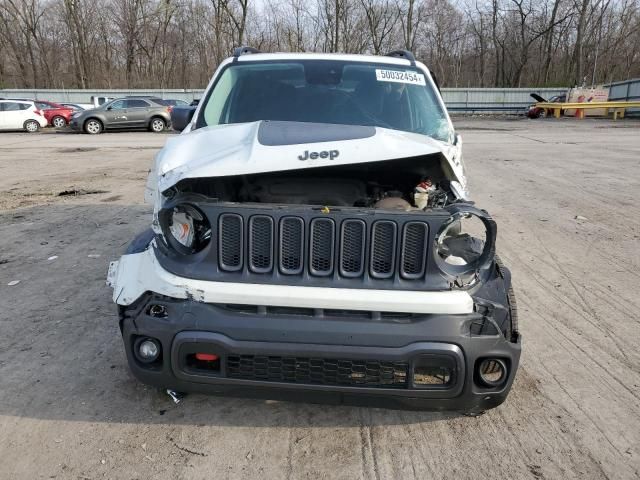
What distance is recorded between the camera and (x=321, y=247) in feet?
7.73

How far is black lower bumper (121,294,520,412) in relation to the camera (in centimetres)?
221

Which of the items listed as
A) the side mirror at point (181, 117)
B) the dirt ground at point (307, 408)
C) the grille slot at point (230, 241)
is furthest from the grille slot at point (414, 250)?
the side mirror at point (181, 117)

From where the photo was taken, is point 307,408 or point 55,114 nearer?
point 307,408

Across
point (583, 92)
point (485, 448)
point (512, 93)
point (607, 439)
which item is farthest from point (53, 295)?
point (512, 93)

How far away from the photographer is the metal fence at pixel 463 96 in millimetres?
40656

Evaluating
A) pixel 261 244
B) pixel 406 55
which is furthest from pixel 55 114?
pixel 261 244

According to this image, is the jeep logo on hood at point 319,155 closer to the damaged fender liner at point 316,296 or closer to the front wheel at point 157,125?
the damaged fender liner at point 316,296

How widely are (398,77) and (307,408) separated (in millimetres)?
2686

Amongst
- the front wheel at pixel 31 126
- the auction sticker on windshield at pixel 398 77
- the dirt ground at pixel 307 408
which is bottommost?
the dirt ground at pixel 307 408

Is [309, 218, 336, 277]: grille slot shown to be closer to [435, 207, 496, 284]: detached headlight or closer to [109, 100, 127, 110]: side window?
[435, 207, 496, 284]: detached headlight

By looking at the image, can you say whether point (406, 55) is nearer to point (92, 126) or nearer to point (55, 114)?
point (92, 126)

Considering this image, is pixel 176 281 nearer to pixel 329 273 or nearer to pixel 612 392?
pixel 329 273

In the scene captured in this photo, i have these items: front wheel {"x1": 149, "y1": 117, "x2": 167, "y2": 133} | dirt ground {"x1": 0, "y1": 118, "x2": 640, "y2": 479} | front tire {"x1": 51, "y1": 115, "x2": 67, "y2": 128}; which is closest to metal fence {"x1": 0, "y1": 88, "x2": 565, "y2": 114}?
front tire {"x1": 51, "y1": 115, "x2": 67, "y2": 128}

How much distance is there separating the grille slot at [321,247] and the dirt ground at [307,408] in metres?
0.92
